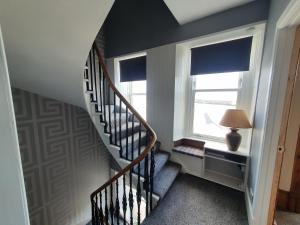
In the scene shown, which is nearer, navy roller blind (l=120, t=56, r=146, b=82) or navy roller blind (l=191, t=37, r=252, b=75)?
navy roller blind (l=191, t=37, r=252, b=75)

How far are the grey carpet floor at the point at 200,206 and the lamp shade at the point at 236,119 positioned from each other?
99cm

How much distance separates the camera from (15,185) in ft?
1.14

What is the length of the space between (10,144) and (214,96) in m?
2.49

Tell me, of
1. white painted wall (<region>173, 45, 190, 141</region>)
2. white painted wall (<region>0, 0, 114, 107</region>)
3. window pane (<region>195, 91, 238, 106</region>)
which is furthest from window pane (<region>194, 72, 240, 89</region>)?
white painted wall (<region>0, 0, 114, 107</region>)

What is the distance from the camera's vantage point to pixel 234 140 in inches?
75.9

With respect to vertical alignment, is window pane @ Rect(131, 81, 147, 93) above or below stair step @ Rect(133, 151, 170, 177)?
above

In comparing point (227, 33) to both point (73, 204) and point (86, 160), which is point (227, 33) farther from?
point (73, 204)

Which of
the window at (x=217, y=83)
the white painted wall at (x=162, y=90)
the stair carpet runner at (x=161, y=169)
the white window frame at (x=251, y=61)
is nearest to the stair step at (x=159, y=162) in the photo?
the stair carpet runner at (x=161, y=169)

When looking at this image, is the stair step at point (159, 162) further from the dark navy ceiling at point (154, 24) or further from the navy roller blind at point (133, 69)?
the dark navy ceiling at point (154, 24)

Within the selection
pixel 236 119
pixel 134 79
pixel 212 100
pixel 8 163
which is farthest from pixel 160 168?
pixel 8 163

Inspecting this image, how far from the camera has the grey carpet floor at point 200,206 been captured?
154 cm

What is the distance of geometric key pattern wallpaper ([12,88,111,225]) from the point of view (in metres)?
2.03

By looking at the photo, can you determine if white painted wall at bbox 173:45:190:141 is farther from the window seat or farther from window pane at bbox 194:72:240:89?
window pane at bbox 194:72:240:89

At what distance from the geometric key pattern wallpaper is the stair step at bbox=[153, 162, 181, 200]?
1.56m
